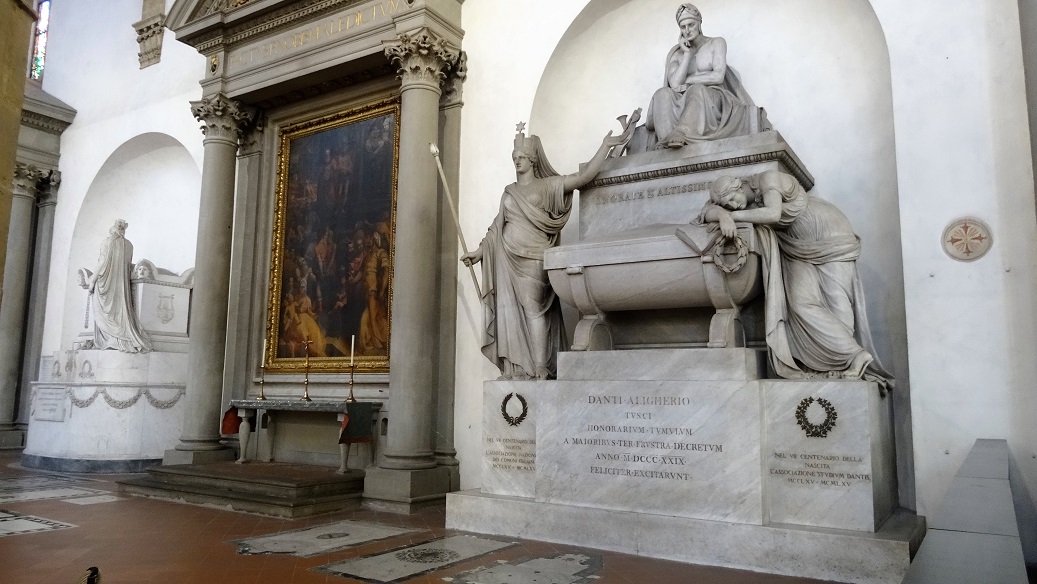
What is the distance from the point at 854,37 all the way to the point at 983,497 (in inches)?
197

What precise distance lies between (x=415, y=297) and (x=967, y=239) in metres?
4.66

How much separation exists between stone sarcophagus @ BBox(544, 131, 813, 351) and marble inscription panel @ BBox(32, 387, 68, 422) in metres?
7.82

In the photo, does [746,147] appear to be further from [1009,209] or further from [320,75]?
[320,75]

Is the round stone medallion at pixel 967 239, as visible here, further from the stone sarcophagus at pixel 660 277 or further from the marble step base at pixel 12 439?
the marble step base at pixel 12 439

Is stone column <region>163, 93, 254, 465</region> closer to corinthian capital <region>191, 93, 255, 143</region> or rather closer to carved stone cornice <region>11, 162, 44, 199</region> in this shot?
corinthian capital <region>191, 93, 255, 143</region>

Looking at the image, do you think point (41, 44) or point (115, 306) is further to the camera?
point (41, 44)

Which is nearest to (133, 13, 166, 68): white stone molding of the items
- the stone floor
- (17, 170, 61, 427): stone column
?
(17, 170, 61, 427): stone column

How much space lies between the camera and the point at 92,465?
32.4 ft

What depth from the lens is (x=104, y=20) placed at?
13508 millimetres

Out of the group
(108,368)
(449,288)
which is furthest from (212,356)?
(449,288)

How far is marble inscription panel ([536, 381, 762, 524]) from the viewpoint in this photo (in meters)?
4.84

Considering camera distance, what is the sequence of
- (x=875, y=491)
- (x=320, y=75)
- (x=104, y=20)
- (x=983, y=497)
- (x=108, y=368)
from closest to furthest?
(x=983, y=497) < (x=875, y=491) < (x=320, y=75) < (x=108, y=368) < (x=104, y=20)

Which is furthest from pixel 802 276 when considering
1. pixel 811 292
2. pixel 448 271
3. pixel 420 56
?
pixel 420 56

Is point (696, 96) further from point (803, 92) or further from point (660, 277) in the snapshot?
point (660, 277)
